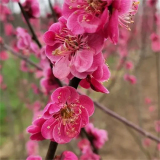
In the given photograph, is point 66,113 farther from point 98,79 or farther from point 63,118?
point 98,79

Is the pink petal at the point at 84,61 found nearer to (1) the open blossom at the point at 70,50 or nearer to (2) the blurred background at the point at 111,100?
(1) the open blossom at the point at 70,50

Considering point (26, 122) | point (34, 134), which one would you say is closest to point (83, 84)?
point (34, 134)

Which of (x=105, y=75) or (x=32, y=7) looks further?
(x=32, y=7)

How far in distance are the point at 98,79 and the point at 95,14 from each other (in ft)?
0.50

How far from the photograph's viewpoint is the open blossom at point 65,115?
0.62 m

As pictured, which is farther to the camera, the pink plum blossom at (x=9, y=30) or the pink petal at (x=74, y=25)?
the pink plum blossom at (x=9, y=30)

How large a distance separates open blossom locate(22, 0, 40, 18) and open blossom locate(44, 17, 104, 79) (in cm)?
55

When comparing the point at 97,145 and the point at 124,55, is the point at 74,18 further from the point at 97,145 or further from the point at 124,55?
the point at 124,55

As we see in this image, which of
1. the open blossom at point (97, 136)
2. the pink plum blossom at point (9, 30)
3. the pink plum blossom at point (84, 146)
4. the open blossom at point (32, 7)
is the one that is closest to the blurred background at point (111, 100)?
the pink plum blossom at point (9, 30)

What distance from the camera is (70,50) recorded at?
2.03 feet

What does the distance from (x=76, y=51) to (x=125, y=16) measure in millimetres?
155

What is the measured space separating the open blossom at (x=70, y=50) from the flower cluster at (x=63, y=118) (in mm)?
63

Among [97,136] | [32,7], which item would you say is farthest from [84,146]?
[32,7]

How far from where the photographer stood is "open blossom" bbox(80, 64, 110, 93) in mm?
586
